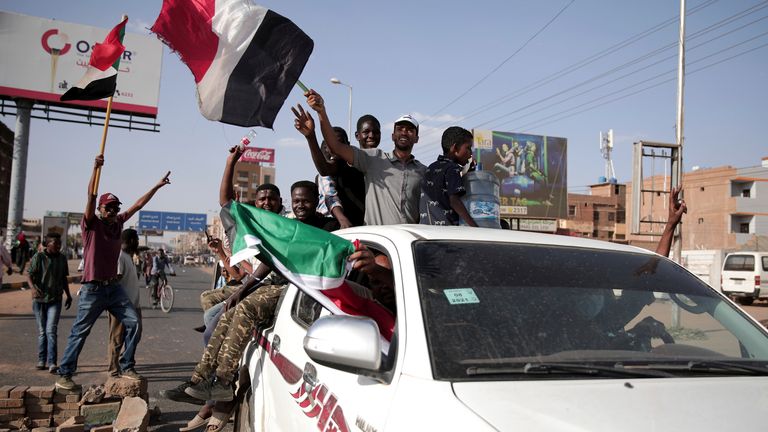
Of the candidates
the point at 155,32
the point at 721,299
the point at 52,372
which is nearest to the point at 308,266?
the point at 721,299

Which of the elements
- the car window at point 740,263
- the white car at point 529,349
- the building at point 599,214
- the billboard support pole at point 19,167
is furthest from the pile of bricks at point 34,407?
the building at point 599,214

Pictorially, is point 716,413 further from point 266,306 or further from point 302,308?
point 266,306

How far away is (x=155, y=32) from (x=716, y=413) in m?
4.51

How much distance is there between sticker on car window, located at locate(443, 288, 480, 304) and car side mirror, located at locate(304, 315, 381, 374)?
33cm

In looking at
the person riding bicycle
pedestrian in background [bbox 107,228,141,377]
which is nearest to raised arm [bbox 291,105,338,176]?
pedestrian in background [bbox 107,228,141,377]

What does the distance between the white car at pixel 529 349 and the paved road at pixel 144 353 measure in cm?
374

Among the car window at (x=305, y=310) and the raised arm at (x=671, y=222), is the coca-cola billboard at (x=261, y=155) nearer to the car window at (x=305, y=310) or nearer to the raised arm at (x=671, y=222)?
the raised arm at (x=671, y=222)

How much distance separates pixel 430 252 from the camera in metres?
2.48

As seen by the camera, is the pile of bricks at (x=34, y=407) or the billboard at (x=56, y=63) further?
the billboard at (x=56, y=63)

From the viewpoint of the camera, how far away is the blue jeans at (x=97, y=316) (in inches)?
240

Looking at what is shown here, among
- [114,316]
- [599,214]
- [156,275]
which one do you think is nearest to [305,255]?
[114,316]

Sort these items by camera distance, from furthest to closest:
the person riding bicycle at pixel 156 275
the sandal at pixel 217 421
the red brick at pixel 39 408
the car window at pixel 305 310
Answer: the person riding bicycle at pixel 156 275 → the red brick at pixel 39 408 → the sandal at pixel 217 421 → the car window at pixel 305 310

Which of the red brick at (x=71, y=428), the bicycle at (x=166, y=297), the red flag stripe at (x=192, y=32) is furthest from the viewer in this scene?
the bicycle at (x=166, y=297)

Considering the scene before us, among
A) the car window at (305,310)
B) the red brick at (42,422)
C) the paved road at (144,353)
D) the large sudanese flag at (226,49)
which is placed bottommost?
the paved road at (144,353)
